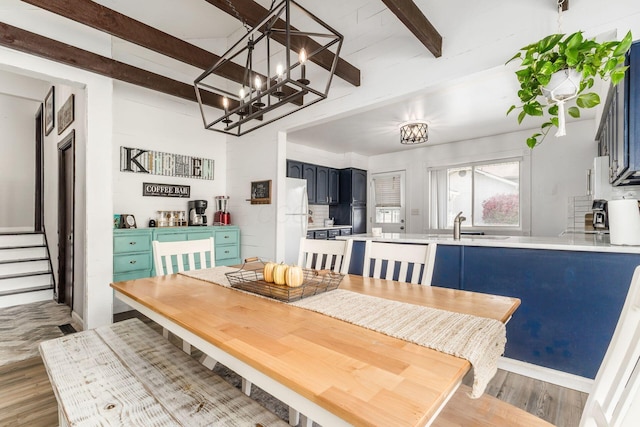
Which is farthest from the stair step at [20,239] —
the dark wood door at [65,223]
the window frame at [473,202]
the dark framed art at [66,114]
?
the window frame at [473,202]

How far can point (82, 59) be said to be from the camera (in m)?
2.84

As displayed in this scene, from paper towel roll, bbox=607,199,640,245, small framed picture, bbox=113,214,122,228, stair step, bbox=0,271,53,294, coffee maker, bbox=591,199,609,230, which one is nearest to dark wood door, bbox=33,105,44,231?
stair step, bbox=0,271,53,294

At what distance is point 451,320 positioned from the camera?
3.76ft

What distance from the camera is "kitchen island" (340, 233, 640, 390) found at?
207 cm

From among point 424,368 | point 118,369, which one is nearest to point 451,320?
point 424,368

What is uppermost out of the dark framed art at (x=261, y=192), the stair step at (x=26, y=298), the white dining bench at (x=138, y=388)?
the dark framed art at (x=261, y=192)

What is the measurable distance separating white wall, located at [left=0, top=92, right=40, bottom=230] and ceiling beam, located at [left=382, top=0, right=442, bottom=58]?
652 cm

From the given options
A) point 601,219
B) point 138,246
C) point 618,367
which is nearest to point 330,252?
point 618,367

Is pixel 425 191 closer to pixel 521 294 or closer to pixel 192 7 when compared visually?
pixel 521 294

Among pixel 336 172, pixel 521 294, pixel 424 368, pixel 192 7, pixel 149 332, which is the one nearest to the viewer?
pixel 424 368

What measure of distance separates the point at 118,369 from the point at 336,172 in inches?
224

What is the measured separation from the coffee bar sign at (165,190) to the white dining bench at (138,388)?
268 cm

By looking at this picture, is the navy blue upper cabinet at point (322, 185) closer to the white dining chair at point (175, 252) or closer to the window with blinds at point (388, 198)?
the window with blinds at point (388, 198)

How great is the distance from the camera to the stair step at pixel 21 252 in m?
4.55
